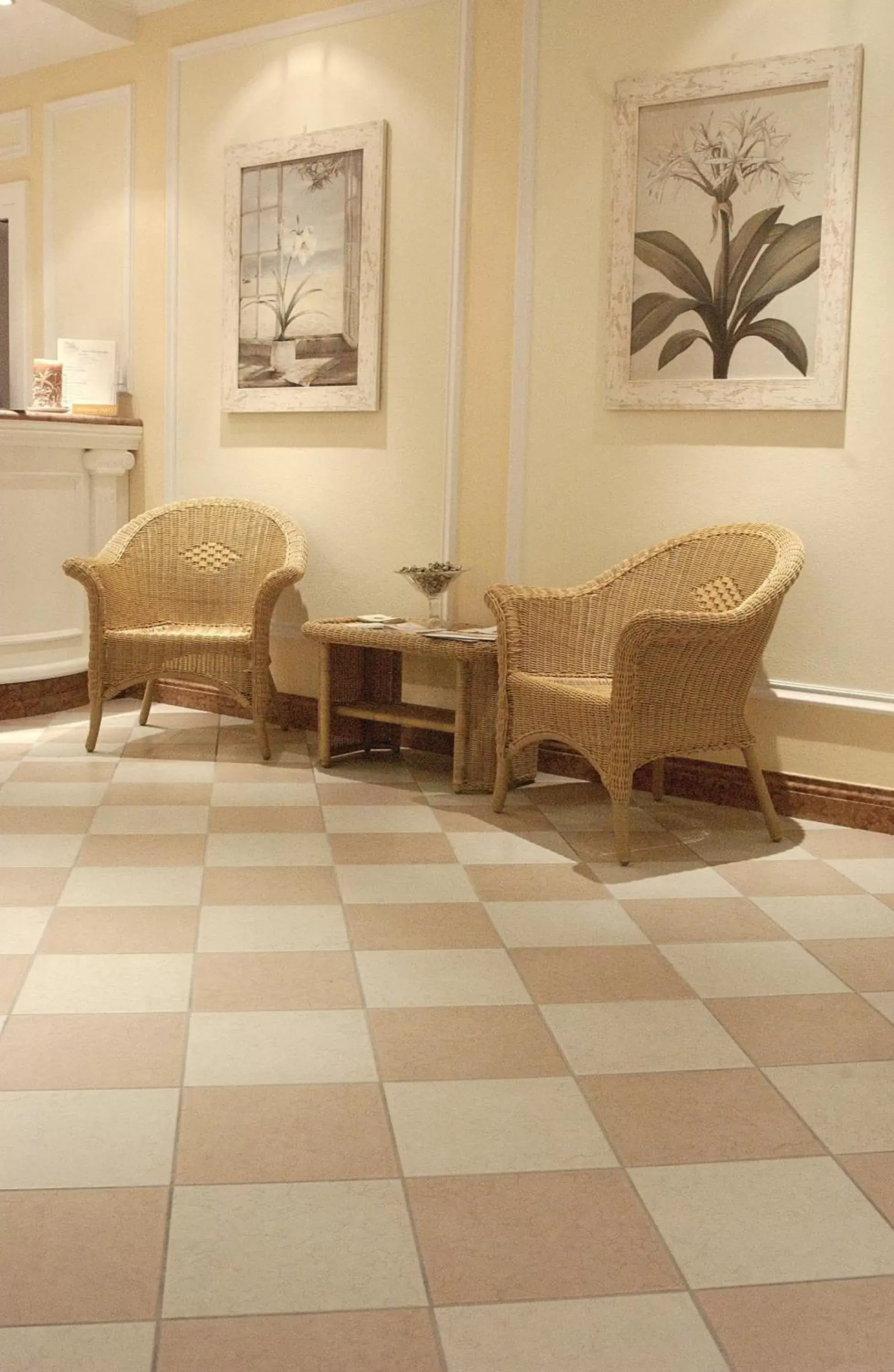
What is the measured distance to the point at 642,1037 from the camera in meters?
2.51

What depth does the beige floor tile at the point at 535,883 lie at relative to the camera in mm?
3348

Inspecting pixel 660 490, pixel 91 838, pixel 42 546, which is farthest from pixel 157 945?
pixel 42 546

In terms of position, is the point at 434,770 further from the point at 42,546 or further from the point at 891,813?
the point at 42,546

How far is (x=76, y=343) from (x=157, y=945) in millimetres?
3496

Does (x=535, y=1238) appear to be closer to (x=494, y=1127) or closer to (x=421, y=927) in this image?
(x=494, y=1127)

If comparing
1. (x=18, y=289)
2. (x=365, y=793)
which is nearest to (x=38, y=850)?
(x=365, y=793)

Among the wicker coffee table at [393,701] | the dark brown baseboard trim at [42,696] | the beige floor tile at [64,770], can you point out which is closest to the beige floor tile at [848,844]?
the wicker coffee table at [393,701]

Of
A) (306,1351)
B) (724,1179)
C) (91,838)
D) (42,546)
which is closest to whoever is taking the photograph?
(306,1351)

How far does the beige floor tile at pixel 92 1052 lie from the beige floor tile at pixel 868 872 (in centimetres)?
183

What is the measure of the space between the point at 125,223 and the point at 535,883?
12.0 feet

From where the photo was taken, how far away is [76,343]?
5660 millimetres

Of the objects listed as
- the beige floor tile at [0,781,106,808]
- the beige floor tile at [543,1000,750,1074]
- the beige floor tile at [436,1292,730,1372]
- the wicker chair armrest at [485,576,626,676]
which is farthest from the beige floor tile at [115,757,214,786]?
the beige floor tile at [436,1292,730,1372]

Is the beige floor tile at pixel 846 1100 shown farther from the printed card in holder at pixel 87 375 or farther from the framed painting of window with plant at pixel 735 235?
the printed card in holder at pixel 87 375

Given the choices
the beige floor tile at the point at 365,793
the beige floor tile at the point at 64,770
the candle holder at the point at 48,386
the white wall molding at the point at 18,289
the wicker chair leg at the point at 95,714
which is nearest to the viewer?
the beige floor tile at the point at 365,793
